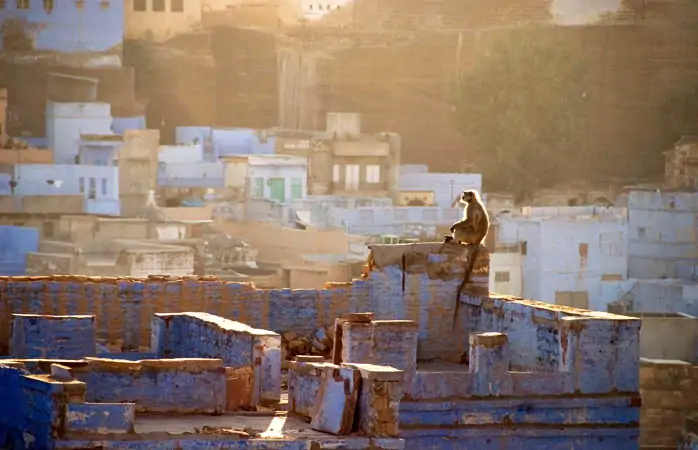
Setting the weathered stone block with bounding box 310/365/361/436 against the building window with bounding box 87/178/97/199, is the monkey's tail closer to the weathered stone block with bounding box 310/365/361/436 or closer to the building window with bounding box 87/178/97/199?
the weathered stone block with bounding box 310/365/361/436

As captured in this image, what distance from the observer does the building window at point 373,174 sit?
54.3 metres

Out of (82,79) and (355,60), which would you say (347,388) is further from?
(355,60)

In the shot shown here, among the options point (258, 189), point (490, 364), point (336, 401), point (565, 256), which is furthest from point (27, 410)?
point (258, 189)

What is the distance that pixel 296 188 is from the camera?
2002 inches

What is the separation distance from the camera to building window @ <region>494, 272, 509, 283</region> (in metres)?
43.4

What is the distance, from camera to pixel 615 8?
223ft

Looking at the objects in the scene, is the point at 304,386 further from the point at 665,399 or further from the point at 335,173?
the point at 335,173

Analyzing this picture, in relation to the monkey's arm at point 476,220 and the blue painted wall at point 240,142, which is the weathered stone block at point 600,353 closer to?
the monkey's arm at point 476,220

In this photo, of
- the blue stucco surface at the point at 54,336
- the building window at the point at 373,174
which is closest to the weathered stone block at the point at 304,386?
the blue stucco surface at the point at 54,336

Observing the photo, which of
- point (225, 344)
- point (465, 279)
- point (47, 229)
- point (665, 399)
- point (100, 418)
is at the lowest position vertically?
point (665, 399)

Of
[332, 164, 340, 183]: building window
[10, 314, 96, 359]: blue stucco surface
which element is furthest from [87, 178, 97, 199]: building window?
[10, 314, 96, 359]: blue stucco surface

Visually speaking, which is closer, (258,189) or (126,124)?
(258,189)

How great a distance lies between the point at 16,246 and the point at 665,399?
11.3 metres

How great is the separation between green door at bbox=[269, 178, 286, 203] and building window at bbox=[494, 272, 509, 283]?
7.43m
